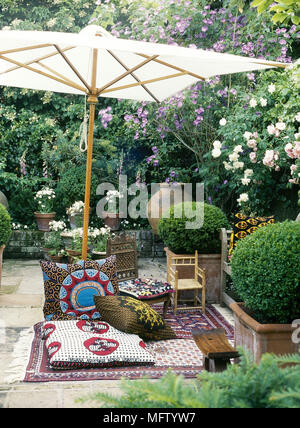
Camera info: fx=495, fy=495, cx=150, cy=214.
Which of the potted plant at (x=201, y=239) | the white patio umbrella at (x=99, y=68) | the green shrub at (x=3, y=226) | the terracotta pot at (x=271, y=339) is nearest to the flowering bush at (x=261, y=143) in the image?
the potted plant at (x=201, y=239)

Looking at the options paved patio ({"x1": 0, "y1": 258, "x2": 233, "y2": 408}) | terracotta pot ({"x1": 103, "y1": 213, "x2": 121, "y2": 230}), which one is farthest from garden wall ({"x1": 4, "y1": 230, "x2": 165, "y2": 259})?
terracotta pot ({"x1": 103, "y1": 213, "x2": 121, "y2": 230})

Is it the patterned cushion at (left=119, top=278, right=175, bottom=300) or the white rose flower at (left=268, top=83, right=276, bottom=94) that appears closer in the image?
the patterned cushion at (left=119, top=278, right=175, bottom=300)

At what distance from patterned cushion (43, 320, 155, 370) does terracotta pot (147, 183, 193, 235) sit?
3950 mm

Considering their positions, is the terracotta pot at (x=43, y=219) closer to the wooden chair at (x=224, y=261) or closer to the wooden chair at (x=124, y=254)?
the wooden chair at (x=124, y=254)

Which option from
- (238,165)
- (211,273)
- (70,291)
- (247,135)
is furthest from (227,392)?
(238,165)

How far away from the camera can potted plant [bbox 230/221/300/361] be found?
9.98 ft

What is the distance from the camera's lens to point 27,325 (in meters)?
4.53

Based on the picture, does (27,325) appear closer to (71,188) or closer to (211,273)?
(211,273)

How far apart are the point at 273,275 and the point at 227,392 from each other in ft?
6.18

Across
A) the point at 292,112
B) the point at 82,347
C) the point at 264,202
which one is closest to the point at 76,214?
the point at 264,202

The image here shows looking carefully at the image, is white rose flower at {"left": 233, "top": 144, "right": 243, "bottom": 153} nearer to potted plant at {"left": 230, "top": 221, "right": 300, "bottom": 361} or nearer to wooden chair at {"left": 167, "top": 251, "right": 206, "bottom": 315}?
wooden chair at {"left": 167, "top": 251, "right": 206, "bottom": 315}

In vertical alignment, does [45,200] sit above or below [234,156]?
below

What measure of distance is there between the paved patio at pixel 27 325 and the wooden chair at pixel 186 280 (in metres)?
0.34

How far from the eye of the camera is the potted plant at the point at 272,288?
120 inches
